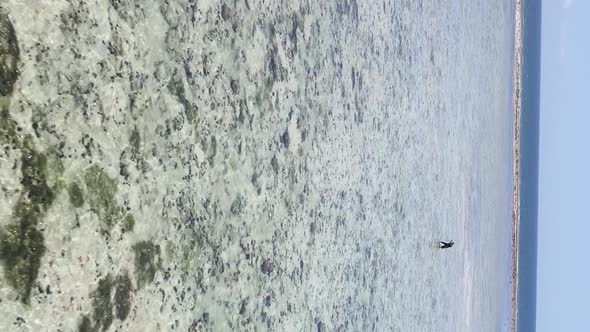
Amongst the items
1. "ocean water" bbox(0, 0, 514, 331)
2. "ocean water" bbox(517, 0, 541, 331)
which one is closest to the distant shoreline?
"ocean water" bbox(517, 0, 541, 331)

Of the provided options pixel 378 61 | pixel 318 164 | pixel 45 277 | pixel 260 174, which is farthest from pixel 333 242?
pixel 45 277

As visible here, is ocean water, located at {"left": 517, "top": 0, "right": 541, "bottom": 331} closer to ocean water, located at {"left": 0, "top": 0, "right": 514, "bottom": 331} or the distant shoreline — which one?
the distant shoreline

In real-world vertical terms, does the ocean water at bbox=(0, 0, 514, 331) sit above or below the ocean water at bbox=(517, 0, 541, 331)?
above

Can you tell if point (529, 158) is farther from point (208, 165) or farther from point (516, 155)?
point (208, 165)

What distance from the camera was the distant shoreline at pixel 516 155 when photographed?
10.4ft

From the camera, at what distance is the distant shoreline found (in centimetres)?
318

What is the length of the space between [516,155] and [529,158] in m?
0.06

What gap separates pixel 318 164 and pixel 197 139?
27cm

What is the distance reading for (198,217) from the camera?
0.50 metres

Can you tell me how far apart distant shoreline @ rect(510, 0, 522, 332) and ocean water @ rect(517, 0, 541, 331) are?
3cm

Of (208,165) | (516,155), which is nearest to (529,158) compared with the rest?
(516,155)

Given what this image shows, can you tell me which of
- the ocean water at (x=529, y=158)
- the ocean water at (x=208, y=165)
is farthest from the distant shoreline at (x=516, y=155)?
the ocean water at (x=208, y=165)

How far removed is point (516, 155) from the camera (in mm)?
3232

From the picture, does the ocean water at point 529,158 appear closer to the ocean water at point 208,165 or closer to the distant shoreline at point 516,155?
the distant shoreline at point 516,155
